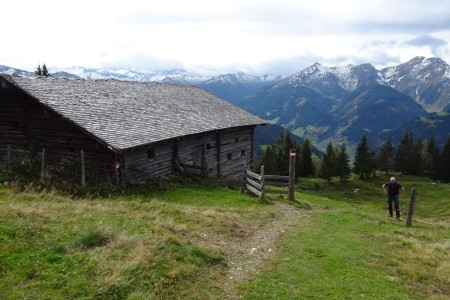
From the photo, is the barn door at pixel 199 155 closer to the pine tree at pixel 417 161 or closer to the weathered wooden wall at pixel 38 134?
the weathered wooden wall at pixel 38 134

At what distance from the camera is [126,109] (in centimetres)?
2377

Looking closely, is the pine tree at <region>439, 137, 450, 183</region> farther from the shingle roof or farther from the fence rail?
the fence rail

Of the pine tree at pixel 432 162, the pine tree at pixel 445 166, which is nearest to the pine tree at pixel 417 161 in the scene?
the pine tree at pixel 432 162

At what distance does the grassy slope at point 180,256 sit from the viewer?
24.9 ft

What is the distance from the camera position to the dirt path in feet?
30.3

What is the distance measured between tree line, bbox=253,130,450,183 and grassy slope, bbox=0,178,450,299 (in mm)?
80801

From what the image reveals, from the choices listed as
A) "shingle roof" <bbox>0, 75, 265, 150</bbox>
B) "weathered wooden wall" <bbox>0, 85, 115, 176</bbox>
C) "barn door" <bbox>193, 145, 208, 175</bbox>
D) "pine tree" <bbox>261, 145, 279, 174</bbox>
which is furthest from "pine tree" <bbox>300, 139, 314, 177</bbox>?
"weathered wooden wall" <bbox>0, 85, 115, 176</bbox>

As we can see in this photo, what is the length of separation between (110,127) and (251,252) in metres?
12.1

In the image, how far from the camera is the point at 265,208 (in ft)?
61.3

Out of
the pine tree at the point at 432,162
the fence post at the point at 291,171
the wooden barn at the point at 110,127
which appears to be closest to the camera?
the wooden barn at the point at 110,127

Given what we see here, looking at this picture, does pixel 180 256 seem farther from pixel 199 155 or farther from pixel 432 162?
pixel 432 162

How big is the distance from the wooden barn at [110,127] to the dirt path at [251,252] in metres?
→ 8.48

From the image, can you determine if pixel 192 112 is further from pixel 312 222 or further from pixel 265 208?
pixel 312 222

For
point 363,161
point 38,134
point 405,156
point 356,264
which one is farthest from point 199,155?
point 405,156
